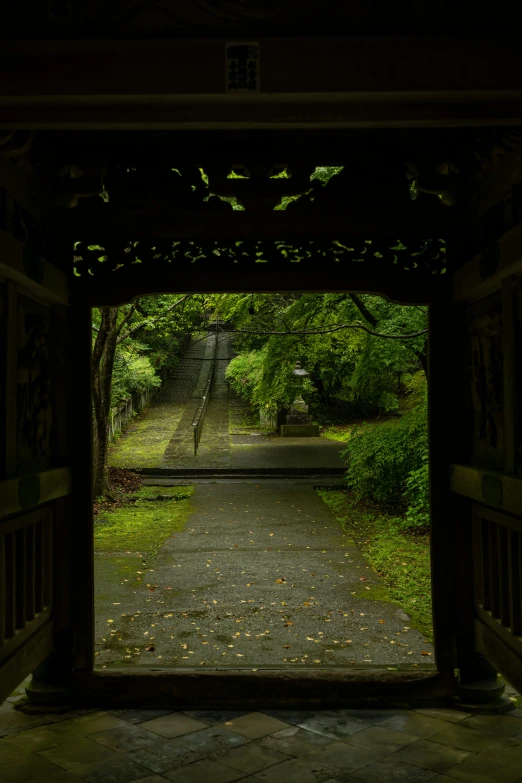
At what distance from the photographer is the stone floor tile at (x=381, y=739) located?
357cm

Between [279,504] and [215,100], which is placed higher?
[215,100]

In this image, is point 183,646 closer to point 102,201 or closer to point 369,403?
point 102,201

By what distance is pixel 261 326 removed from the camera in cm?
1655

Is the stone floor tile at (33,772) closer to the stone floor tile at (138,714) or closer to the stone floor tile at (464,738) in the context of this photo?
the stone floor tile at (138,714)

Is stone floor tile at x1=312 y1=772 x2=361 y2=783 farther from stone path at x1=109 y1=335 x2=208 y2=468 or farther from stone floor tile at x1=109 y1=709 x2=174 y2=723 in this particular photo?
stone path at x1=109 y1=335 x2=208 y2=468

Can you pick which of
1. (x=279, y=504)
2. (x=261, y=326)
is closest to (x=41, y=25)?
(x=279, y=504)

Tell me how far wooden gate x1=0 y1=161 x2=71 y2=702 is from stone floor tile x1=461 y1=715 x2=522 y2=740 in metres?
2.55

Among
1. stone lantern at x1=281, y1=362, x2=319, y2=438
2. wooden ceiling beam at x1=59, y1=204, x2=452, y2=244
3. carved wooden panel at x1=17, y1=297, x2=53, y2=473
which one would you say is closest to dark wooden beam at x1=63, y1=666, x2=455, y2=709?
carved wooden panel at x1=17, y1=297, x2=53, y2=473

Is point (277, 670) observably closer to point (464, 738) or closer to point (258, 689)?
point (258, 689)

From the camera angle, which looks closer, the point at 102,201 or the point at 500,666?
the point at 500,666

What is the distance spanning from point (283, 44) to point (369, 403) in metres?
21.1

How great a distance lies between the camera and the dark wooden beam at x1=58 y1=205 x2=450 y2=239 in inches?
172

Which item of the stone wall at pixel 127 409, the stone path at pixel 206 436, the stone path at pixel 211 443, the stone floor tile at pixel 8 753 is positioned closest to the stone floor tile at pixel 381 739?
the stone floor tile at pixel 8 753

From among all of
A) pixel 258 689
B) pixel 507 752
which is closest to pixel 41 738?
pixel 258 689
